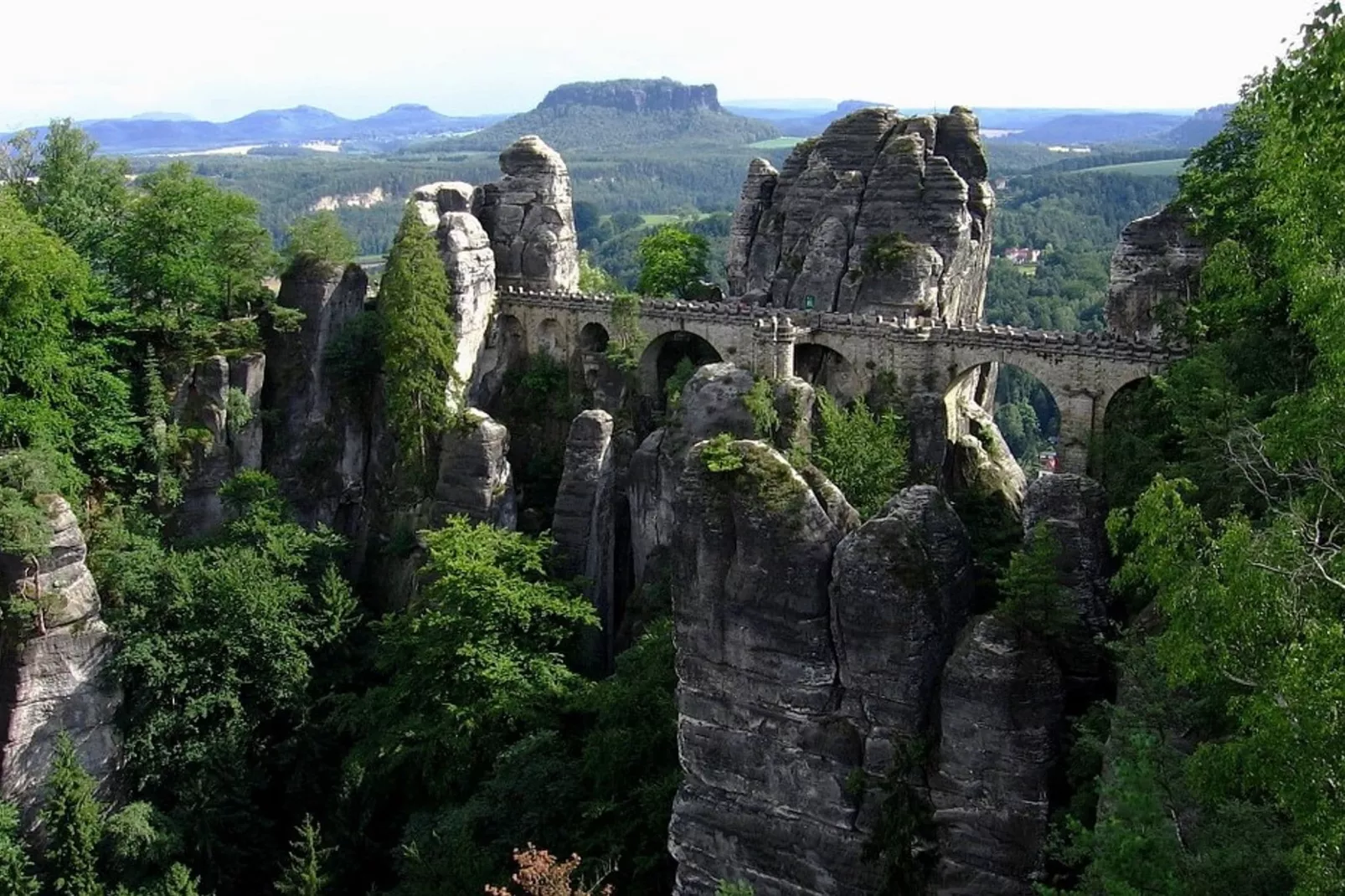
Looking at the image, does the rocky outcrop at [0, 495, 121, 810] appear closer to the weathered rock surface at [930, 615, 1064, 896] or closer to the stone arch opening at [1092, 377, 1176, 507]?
the weathered rock surface at [930, 615, 1064, 896]

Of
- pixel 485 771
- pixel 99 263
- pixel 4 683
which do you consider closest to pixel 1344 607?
pixel 485 771

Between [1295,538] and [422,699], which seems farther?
[422,699]

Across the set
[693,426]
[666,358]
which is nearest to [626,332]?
[666,358]

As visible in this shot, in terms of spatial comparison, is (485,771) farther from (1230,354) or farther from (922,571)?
(1230,354)

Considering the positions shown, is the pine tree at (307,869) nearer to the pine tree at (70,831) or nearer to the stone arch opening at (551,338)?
the pine tree at (70,831)

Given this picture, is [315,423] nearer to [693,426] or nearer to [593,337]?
[593,337]

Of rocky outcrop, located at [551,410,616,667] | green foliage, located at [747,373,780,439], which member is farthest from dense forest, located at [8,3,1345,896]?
green foliage, located at [747,373,780,439]
